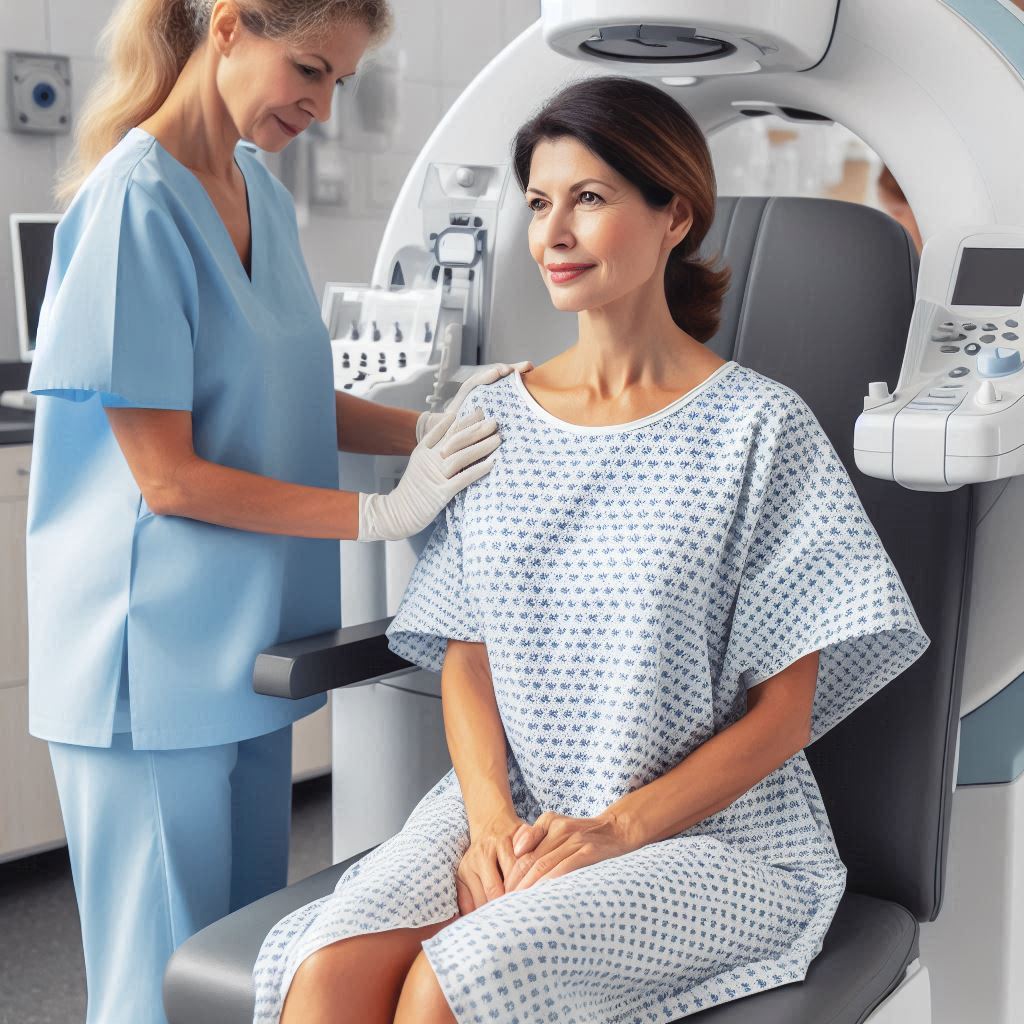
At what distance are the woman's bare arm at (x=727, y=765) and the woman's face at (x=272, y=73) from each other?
0.78 m

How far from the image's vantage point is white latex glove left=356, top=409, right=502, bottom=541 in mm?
1383

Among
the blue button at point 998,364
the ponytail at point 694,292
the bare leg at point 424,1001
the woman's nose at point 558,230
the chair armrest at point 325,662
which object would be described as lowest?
the bare leg at point 424,1001

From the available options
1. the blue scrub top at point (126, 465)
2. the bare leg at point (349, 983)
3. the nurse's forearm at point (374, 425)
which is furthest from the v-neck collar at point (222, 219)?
the bare leg at point (349, 983)

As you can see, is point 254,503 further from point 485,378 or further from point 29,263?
point 29,263

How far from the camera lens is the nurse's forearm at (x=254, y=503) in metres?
1.36

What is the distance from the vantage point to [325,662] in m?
1.42

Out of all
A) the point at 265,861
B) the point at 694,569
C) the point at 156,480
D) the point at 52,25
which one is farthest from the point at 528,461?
the point at 52,25

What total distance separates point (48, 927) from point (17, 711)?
397mm

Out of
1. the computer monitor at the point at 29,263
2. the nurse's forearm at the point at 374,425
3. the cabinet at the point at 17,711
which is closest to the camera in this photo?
the nurse's forearm at the point at 374,425

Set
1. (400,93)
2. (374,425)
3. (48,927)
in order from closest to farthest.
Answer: (374,425) < (48,927) < (400,93)

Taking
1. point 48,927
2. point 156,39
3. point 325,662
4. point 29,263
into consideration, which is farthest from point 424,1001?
point 29,263

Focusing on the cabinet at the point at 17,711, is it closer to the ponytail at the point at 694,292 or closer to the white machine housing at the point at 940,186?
the white machine housing at the point at 940,186

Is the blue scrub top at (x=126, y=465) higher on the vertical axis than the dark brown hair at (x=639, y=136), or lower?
lower

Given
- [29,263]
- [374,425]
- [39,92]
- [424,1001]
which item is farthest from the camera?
[39,92]
